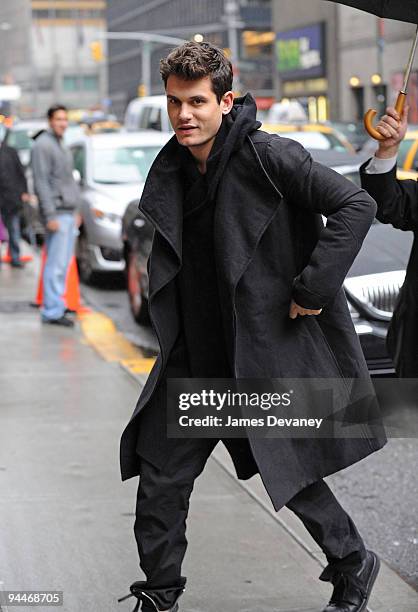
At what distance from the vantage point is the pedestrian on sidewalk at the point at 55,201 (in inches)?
432

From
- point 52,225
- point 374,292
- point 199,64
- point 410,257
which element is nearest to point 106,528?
point 410,257

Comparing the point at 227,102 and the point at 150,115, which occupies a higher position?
the point at 227,102

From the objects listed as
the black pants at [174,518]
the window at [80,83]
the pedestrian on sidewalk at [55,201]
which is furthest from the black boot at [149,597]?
the window at [80,83]

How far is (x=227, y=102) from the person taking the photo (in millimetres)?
3838

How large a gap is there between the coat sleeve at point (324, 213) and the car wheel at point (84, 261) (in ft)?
34.7

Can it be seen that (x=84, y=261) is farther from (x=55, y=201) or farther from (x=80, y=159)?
(x=55, y=201)

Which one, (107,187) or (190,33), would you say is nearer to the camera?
(107,187)

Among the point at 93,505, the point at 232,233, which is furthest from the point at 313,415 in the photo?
the point at 93,505

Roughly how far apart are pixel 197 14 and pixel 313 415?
104 meters

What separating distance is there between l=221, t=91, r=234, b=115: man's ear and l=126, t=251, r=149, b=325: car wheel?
23.6 feet

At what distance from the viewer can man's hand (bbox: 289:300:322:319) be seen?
378 cm

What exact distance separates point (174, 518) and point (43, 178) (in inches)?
290

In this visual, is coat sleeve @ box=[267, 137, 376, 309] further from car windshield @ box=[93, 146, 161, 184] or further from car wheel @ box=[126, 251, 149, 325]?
car windshield @ box=[93, 146, 161, 184]

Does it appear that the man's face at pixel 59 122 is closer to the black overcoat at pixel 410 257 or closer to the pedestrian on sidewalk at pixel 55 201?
A: the pedestrian on sidewalk at pixel 55 201
